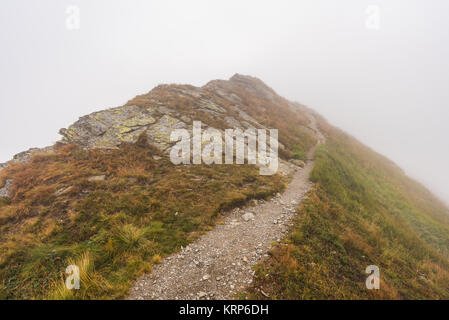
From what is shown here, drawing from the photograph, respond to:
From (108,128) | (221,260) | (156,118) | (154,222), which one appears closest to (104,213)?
(154,222)

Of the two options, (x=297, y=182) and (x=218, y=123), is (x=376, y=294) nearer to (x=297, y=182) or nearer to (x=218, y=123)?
(x=297, y=182)

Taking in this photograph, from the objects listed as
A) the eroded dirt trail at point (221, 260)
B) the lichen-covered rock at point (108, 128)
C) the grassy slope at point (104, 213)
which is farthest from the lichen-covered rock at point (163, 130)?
the eroded dirt trail at point (221, 260)

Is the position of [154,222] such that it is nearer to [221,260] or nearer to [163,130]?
[221,260]

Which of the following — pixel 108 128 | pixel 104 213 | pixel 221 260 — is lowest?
pixel 221 260

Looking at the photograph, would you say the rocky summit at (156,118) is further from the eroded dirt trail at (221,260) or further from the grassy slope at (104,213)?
the eroded dirt trail at (221,260)

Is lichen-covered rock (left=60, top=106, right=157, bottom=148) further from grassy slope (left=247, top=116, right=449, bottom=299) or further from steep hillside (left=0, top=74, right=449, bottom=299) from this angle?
Answer: grassy slope (left=247, top=116, right=449, bottom=299)

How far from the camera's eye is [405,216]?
50.0 ft

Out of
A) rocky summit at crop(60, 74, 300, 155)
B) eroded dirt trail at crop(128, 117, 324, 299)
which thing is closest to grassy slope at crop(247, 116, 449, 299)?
eroded dirt trail at crop(128, 117, 324, 299)

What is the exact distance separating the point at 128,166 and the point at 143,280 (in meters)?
8.10

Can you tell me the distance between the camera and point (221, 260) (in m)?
5.69

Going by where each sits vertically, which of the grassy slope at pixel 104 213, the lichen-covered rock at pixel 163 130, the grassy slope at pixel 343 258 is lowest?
the grassy slope at pixel 343 258

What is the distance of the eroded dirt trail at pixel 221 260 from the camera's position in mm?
4723

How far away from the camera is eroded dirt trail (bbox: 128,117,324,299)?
186 inches
